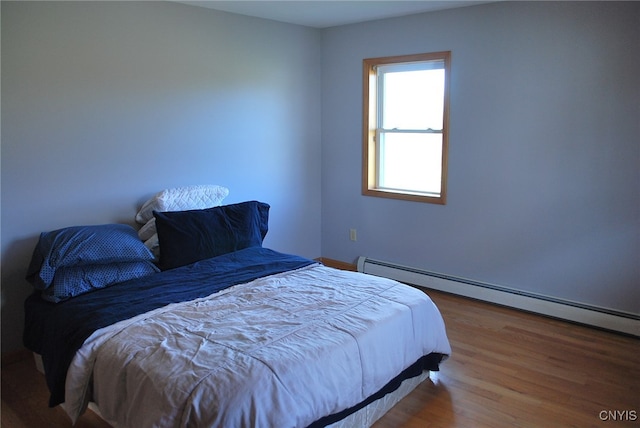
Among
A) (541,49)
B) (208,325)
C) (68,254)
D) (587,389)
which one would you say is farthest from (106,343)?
(541,49)

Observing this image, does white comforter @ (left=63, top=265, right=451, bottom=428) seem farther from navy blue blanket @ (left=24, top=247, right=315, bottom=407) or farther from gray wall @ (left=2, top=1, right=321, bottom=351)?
gray wall @ (left=2, top=1, right=321, bottom=351)

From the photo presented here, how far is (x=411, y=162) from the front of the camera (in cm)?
443

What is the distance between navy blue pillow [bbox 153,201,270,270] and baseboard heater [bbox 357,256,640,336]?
134 cm

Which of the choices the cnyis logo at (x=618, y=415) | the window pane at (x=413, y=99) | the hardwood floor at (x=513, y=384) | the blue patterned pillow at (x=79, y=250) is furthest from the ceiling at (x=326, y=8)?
the cnyis logo at (x=618, y=415)

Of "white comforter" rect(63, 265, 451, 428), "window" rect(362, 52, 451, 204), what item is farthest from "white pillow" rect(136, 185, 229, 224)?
"window" rect(362, 52, 451, 204)

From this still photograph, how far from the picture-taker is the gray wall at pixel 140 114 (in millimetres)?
2986

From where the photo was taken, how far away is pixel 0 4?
9.17 ft

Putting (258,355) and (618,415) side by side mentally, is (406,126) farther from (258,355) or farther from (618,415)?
(258,355)

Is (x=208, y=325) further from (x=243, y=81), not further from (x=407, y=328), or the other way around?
(x=243, y=81)

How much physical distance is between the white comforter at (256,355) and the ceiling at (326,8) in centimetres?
210

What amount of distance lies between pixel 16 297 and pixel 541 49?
12.3 ft

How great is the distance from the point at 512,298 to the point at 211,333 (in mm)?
2462

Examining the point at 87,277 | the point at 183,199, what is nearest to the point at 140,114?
the point at 183,199

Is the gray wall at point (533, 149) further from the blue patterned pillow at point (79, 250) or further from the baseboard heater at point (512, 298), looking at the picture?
the blue patterned pillow at point (79, 250)
